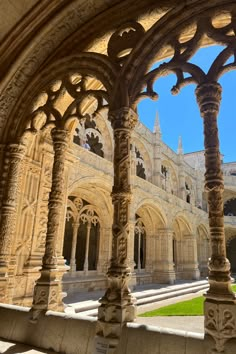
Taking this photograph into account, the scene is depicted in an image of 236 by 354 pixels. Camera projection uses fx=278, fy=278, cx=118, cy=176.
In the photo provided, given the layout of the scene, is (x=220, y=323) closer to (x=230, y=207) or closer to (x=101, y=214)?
(x=101, y=214)

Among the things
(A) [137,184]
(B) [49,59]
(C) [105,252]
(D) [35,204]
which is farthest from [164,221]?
(B) [49,59]

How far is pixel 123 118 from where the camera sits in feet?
10.1

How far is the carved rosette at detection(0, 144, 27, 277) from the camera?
12.1 feet

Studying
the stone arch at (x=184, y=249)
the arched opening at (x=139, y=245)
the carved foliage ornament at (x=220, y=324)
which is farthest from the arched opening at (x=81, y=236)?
the carved foliage ornament at (x=220, y=324)

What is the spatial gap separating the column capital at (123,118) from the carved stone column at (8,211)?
170cm

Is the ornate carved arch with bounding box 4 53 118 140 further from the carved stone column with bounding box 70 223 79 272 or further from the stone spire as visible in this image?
the stone spire

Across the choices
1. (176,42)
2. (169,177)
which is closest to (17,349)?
(176,42)

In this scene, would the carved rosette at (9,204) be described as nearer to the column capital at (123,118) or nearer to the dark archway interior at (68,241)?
the column capital at (123,118)

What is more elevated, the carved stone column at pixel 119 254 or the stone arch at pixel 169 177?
the stone arch at pixel 169 177

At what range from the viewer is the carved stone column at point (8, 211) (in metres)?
3.66

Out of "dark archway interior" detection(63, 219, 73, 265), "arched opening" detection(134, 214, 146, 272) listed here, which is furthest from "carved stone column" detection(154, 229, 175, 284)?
"dark archway interior" detection(63, 219, 73, 265)

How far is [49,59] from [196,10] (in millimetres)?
2147

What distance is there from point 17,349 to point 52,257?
937 millimetres

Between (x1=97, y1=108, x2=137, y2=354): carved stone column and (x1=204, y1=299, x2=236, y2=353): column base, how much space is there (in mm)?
707
